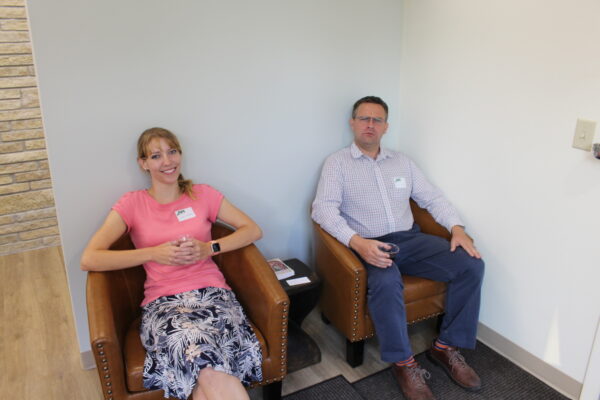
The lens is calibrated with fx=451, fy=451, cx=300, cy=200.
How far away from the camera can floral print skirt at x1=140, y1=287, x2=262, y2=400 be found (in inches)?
65.5

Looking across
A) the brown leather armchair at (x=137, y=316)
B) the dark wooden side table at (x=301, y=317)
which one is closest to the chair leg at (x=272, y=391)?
the brown leather armchair at (x=137, y=316)

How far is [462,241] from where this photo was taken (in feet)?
7.78

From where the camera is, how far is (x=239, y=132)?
2445 mm

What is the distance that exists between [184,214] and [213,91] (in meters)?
0.67

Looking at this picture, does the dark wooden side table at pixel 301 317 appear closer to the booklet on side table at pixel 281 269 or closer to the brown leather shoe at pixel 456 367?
the booklet on side table at pixel 281 269

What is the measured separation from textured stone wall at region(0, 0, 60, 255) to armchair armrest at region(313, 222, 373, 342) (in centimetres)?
245

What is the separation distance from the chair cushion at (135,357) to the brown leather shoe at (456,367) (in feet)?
3.25

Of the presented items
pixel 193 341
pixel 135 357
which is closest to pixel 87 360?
pixel 135 357

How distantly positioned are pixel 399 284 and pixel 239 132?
1.15 meters

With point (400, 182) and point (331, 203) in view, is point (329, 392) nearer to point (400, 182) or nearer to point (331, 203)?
point (331, 203)

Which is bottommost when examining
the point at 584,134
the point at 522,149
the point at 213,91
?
the point at 522,149

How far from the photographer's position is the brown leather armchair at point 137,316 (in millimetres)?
1634

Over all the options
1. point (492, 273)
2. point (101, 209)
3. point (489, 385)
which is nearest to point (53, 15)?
point (101, 209)

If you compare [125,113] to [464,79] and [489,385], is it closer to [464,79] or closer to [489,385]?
[464,79]
